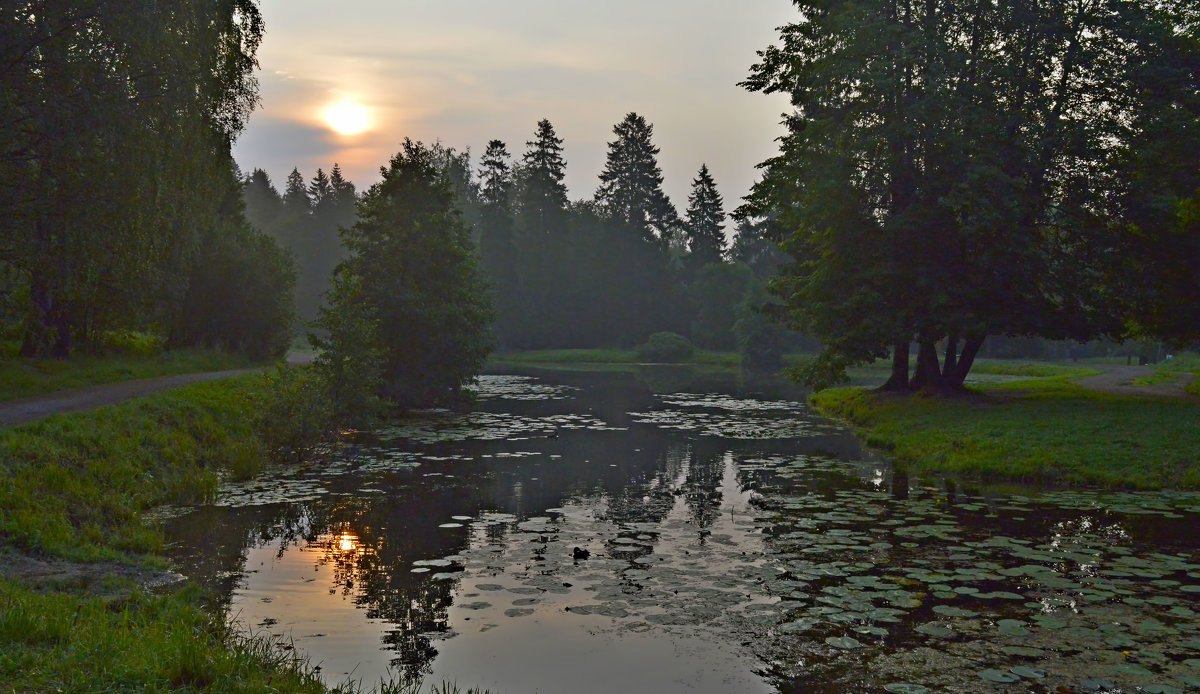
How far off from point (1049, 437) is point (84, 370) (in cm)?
3021

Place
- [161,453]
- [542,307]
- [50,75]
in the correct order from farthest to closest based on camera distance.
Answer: [542,307]
[161,453]
[50,75]

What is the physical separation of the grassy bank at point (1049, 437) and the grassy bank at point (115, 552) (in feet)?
60.4

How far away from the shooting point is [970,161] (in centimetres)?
2747

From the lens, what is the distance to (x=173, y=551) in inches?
524

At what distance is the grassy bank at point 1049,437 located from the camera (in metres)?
20.1

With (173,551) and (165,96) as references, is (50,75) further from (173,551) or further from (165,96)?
(173,551)

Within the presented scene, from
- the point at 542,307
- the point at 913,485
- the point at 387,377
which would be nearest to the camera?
the point at 913,485

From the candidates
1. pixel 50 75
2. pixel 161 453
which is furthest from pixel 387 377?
pixel 50 75

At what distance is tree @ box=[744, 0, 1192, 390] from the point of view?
2794cm

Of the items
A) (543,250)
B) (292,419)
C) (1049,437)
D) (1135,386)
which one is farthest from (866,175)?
(543,250)

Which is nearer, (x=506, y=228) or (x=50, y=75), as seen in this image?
(x=50, y=75)

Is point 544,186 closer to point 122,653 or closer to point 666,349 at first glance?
point 666,349

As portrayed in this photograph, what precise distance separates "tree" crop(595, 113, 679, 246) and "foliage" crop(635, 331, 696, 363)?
21932 millimetres

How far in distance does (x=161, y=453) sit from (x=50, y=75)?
27.7 feet
